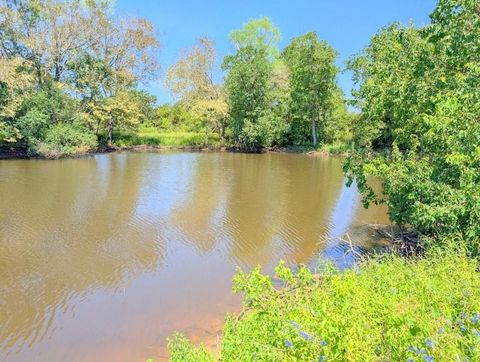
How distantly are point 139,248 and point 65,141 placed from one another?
22.2 metres

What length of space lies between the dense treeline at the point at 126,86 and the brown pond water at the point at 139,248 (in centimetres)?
936

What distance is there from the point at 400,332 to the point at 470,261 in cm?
324

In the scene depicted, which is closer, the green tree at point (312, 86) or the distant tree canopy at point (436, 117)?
the distant tree canopy at point (436, 117)

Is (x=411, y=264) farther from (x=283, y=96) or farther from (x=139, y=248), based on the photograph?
(x=283, y=96)

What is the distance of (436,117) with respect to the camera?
6.95 metres

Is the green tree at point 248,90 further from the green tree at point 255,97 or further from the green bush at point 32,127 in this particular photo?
the green bush at point 32,127

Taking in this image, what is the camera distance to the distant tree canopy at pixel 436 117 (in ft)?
21.6

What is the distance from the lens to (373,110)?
919 centimetres

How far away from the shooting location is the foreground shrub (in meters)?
3.14

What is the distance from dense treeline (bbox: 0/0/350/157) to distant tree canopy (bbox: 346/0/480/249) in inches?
742

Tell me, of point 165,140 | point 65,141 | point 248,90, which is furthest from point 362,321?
point 165,140

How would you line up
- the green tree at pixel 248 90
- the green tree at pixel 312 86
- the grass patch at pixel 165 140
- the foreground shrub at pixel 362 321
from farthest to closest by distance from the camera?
the grass patch at pixel 165 140 → the green tree at pixel 312 86 → the green tree at pixel 248 90 → the foreground shrub at pixel 362 321

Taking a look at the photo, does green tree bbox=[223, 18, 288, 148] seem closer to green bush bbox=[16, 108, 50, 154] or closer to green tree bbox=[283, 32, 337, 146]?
green tree bbox=[283, 32, 337, 146]

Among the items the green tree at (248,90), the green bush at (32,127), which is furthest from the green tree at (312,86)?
the green bush at (32,127)
